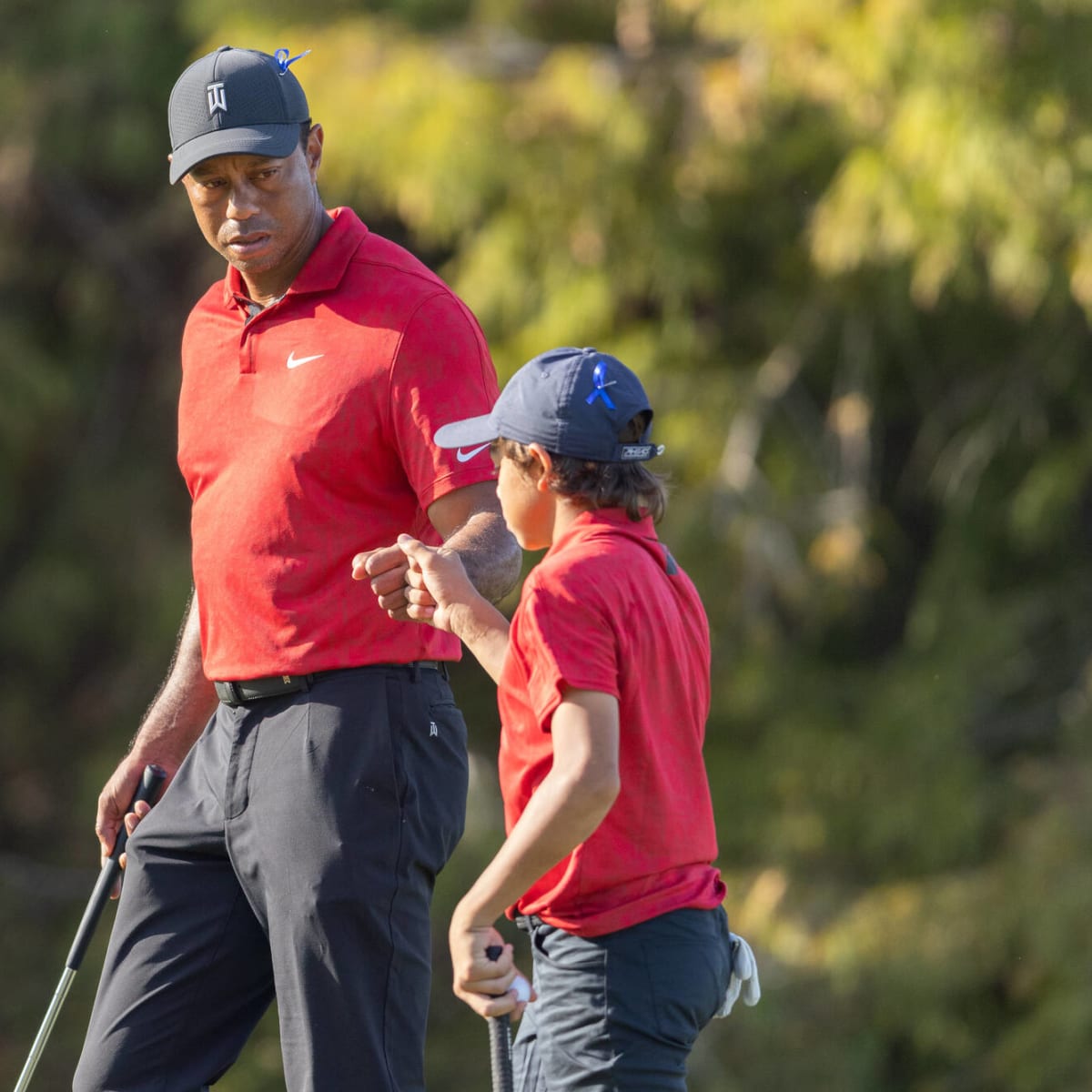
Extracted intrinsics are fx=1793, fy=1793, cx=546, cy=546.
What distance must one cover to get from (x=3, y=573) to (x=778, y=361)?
3.97m

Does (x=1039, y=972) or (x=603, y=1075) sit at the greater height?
(x=603, y=1075)

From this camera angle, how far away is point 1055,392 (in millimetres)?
6652

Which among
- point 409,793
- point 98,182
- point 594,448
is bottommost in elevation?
point 409,793

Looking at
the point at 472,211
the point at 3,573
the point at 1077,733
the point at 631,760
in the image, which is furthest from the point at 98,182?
the point at 631,760

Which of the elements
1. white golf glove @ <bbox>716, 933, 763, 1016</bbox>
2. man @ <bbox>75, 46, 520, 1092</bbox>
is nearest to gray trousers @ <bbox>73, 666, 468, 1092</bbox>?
man @ <bbox>75, 46, 520, 1092</bbox>

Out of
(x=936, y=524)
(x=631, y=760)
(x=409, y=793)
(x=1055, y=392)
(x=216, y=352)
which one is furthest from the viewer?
(x=936, y=524)

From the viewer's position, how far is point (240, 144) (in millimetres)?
2242

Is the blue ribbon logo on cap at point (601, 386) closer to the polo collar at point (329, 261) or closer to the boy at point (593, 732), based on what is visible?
the boy at point (593, 732)

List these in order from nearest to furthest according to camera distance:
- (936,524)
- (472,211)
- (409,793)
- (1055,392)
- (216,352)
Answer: (409,793) < (216,352) < (472,211) < (1055,392) < (936,524)

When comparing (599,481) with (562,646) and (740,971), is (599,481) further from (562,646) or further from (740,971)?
(740,971)

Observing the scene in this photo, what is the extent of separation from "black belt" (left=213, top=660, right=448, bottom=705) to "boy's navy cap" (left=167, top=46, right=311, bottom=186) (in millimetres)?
654

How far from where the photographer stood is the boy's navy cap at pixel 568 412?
6.75 ft

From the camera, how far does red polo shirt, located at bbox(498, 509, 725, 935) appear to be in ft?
6.38

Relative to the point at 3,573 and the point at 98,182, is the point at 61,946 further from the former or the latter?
the point at 98,182
